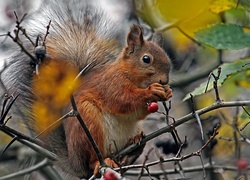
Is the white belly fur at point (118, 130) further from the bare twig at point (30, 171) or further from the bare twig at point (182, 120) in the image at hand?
the bare twig at point (30, 171)

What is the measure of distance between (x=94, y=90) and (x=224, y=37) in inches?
42.3

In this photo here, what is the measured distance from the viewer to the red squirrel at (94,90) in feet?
9.98

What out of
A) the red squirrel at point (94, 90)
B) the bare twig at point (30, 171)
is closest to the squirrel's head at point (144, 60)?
the red squirrel at point (94, 90)

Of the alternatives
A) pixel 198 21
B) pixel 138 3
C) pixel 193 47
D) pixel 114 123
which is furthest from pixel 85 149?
pixel 193 47

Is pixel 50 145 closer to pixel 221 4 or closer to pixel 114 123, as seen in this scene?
pixel 114 123

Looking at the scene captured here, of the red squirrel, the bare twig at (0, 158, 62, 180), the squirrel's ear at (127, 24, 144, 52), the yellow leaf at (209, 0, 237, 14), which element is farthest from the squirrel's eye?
the bare twig at (0, 158, 62, 180)

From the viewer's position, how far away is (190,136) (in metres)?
4.03

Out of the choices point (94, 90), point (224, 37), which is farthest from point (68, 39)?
point (224, 37)

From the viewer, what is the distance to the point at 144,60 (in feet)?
10.4

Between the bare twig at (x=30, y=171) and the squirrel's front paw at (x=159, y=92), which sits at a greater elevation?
the squirrel's front paw at (x=159, y=92)

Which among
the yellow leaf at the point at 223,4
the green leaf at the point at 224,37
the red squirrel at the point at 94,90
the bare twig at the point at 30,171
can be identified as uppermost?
the yellow leaf at the point at 223,4

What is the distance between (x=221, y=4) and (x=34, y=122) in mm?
1307

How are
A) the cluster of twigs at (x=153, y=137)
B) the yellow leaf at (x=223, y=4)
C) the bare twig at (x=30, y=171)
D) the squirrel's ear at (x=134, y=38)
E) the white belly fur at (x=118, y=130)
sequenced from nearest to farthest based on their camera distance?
the cluster of twigs at (x=153, y=137)
the yellow leaf at (x=223, y=4)
the bare twig at (x=30, y=171)
the white belly fur at (x=118, y=130)
the squirrel's ear at (x=134, y=38)

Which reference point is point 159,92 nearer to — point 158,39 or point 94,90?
point 94,90
